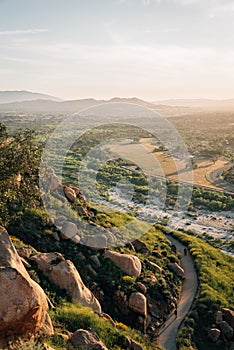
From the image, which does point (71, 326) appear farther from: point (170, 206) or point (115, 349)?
point (170, 206)

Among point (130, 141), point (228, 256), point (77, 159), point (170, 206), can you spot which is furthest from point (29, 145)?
point (130, 141)

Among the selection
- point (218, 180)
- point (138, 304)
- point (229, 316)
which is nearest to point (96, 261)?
point (138, 304)

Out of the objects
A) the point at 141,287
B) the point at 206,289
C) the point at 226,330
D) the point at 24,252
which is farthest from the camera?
the point at 206,289

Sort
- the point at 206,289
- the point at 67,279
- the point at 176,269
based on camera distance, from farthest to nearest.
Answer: the point at 176,269 < the point at 206,289 < the point at 67,279

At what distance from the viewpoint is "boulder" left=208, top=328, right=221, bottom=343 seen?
58.3 feet

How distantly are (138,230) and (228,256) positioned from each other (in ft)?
26.7

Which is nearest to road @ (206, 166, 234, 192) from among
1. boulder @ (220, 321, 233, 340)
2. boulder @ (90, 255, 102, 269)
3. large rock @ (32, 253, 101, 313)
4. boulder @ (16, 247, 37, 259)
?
boulder @ (220, 321, 233, 340)

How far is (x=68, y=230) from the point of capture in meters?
20.8

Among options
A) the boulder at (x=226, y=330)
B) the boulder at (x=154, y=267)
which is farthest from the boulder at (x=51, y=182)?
the boulder at (x=226, y=330)

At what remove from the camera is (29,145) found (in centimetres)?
1639

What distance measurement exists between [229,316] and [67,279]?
965cm

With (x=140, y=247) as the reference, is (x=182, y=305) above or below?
below

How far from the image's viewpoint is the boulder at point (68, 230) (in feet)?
67.3

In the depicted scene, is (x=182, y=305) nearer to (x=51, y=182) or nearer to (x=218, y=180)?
(x=51, y=182)
